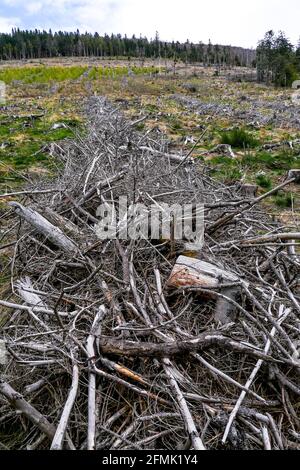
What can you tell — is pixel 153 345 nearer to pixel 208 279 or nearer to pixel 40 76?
pixel 208 279

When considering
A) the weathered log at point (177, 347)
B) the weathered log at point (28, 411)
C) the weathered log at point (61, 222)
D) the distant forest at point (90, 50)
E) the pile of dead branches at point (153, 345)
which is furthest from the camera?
the distant forest at point (90, 50)

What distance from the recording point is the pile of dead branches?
211cm

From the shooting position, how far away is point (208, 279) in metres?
2.85

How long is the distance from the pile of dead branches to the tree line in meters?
42.4

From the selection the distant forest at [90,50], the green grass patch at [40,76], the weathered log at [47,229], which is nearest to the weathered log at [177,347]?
the weathered log at [47,229]

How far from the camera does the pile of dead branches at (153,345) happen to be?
211cm

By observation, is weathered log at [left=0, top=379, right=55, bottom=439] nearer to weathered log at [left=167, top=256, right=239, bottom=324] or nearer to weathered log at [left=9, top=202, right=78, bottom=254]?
weathered log at [left=167, top=256, right=239, bottom=324]

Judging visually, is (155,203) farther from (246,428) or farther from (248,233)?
(246,428)

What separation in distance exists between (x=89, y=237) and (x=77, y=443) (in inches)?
77.6

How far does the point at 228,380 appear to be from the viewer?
225cm

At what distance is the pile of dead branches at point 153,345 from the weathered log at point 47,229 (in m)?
0.01

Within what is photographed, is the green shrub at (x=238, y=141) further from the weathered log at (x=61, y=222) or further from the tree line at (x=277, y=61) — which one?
the tree line at (x=277, y=61)

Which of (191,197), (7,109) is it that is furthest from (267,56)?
(191,197)

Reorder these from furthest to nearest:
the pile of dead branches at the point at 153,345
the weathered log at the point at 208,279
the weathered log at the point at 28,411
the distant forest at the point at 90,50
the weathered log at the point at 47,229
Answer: the distant forest at the point at 90,50 → the weathered log at the point at 47,229 → the weathered log at the point at 208,279 → the pile of dead branches at the point at 153,345 → the weathered log at the point at 28,411
